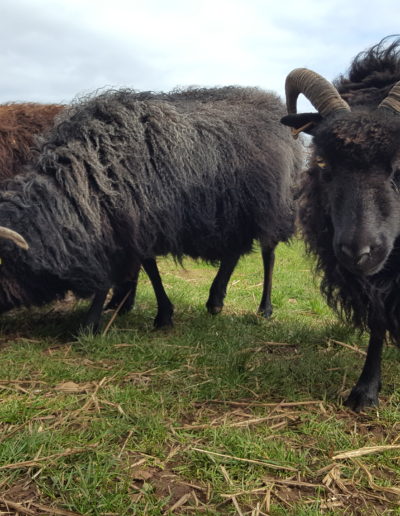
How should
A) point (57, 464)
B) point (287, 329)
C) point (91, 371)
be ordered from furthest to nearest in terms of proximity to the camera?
point (287, 329)
point (91, 371)
point (57, 464)

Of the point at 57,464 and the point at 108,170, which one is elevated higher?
the point at 108,170

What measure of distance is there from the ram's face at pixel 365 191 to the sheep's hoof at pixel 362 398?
0.79m

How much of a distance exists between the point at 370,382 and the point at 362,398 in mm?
123

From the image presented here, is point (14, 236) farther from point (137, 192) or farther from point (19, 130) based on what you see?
point (19, 130)

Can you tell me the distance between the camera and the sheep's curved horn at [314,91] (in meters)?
3.45

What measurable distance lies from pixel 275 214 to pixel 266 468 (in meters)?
3.24

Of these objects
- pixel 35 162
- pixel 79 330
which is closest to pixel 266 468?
pixel 79 330

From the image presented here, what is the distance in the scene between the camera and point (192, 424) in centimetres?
298

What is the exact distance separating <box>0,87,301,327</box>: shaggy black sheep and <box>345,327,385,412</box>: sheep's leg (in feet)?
6.82

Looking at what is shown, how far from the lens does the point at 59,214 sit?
4.48m

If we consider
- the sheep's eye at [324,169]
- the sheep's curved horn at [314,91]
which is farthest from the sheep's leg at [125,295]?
the sheep's eye at [324,169]

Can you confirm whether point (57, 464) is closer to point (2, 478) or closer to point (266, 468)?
point (2, 478)

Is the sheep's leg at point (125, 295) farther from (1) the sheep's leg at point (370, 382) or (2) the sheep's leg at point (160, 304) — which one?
(1) the sheep's leg at point (370, 382)

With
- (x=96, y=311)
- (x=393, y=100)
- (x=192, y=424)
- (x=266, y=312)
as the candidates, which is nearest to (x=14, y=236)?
(x=96, y=311)
